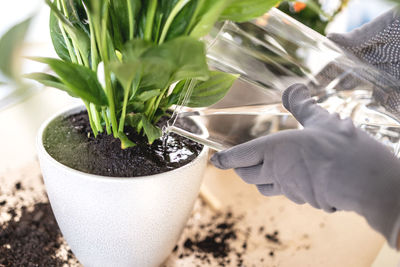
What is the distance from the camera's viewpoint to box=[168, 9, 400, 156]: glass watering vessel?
56 centimetres

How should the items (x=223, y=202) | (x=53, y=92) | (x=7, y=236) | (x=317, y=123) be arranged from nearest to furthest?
(x=317, y=123) → (x=7, y=236) → (x=223, y=202) → (x=53, y=92)

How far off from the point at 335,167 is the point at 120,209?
28 centimetres

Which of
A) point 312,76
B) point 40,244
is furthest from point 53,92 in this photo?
point 312,76

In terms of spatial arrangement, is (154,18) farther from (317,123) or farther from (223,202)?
(223,202)

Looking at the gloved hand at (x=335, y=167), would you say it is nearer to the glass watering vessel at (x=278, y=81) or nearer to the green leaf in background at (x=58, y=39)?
the glass watering vessel at (x=278, y=81)

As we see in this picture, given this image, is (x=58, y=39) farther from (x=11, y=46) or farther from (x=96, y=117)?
(x=11, y=46)

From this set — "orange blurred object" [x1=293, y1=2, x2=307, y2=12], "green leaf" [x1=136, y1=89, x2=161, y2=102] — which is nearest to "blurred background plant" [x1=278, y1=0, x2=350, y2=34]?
"orange blurred object" [x1=293, y1=2, x2=307, y2=12]

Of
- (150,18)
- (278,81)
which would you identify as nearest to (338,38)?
(278,81)

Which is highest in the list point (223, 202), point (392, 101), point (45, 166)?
point (392, 101)

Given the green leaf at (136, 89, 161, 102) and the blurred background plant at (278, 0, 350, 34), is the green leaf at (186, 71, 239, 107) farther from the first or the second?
the blurred background plant at (278, 0, 350, 34)

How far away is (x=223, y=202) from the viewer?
0.88 m

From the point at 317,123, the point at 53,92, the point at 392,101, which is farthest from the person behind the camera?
the point at 53,92

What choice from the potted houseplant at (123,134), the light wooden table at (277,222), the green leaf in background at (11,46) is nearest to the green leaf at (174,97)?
the potted houseplant at (123,134)

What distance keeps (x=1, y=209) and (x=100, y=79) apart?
1.43 feet
